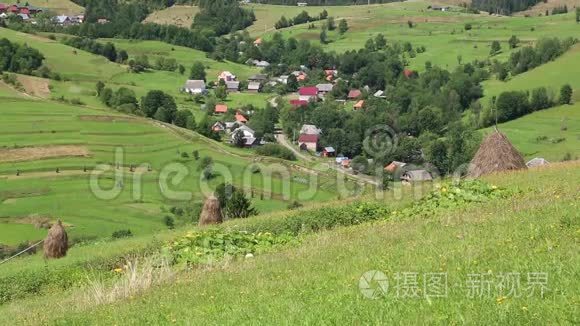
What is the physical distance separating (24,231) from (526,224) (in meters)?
44.2

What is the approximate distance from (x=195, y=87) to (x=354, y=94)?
30.1m

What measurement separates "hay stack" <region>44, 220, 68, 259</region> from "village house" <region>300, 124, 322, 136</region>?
3123 inches

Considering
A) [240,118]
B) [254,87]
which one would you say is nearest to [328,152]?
[240,118]

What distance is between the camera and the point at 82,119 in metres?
82.3

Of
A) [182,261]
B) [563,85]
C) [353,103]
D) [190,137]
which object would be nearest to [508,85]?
[563,85]

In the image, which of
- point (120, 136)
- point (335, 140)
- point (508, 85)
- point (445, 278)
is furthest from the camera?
point (508, 85)

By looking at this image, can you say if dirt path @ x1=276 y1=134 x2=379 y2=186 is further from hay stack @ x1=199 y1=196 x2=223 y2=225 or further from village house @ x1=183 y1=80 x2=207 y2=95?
hay stack @ x1=199 y1=196 x2=223 y2=225

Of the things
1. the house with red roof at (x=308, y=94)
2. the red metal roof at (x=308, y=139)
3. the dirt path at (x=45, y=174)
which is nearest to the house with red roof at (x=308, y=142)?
the red metal roof at (x=308, y=139)

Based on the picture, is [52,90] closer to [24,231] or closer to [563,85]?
[24,231]

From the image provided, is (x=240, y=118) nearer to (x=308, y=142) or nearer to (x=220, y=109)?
(x=220, y=109)

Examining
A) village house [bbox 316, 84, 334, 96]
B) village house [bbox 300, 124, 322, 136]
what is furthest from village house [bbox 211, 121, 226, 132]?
village house [bbox 316, 84, 334, 96]

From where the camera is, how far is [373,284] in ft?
28.5

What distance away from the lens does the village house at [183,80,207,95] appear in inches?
4985

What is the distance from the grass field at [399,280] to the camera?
7.18m
